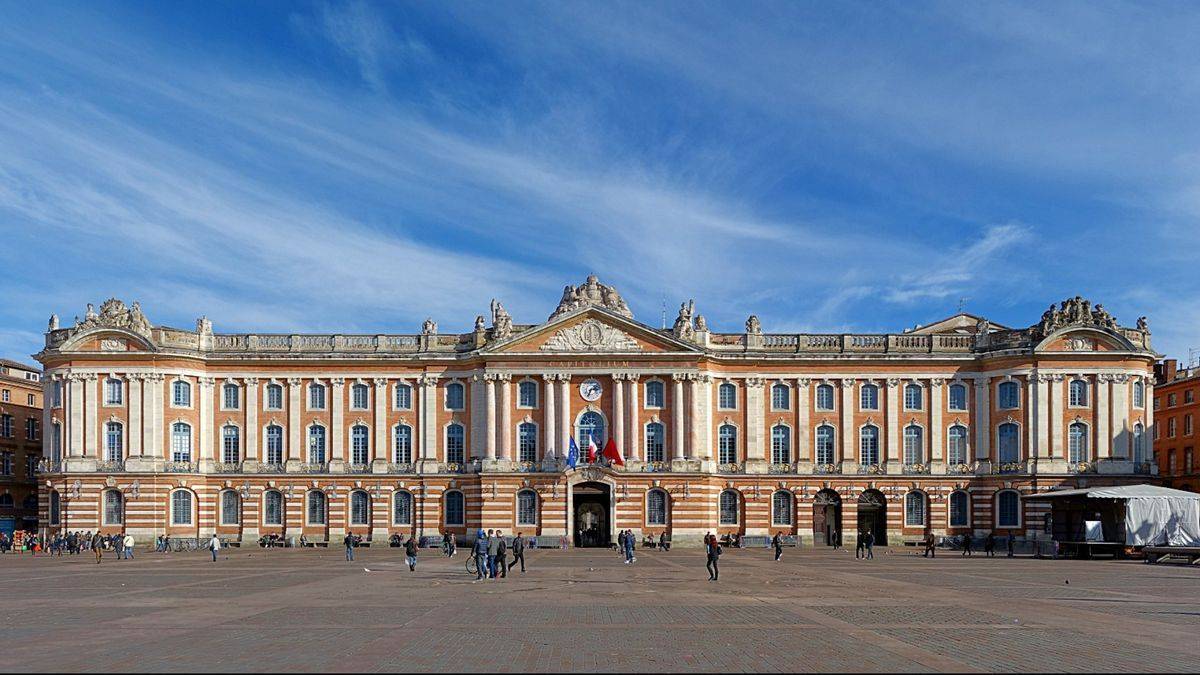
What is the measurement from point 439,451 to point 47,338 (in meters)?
30.7

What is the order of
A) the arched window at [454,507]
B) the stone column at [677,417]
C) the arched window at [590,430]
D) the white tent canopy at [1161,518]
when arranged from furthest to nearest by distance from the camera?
the arched window at [454,507], the arched window at [590,430], the stone column at [677,417], the white tent canopy at [1161,518]

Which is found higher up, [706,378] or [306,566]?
[706,378]

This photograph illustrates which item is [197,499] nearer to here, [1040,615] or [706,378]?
[706,378]

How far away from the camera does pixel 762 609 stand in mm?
35156

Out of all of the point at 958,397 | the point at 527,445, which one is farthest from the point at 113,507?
the point at 958,397

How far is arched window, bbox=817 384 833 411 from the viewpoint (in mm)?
88312

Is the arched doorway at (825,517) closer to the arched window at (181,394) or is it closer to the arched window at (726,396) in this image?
the arched window at (726,396)

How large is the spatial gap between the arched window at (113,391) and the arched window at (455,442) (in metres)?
24.2

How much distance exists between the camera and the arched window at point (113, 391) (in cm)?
8556

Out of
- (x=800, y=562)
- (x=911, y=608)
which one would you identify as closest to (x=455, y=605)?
(x=911, y=608)

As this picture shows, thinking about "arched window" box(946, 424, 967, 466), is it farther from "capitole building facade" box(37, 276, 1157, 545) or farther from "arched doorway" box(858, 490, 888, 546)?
"arched doorway" box(858, 490, 888, 546)

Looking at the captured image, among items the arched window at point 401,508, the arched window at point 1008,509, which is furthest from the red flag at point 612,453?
the arched window at point 1008,509

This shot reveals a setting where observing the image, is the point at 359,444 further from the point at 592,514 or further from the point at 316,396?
the point at 592,514

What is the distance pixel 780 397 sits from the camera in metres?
88.4
